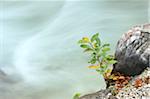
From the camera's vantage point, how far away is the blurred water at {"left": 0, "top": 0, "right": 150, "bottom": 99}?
4769 millimetres

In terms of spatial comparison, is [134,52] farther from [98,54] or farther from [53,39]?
[53,39]

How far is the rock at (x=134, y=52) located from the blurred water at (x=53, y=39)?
1.28 m

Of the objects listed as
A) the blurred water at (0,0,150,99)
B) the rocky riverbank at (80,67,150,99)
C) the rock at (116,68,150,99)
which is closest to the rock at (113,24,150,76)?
the rocky riverbank at (80,67,150,99)

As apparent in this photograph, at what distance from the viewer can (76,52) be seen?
5863mm

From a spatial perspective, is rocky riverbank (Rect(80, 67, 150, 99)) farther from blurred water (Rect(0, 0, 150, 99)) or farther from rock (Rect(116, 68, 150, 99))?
blurred water (Rect(0, 0, 150, 99))

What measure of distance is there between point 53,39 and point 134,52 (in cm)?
367

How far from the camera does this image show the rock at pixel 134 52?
10.1 feet

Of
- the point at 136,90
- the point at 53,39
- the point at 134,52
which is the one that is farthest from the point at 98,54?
the point at 53,39

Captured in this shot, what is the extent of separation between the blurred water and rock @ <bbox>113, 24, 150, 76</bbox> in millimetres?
1282

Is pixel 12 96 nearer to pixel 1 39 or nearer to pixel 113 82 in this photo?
pixel 113 82

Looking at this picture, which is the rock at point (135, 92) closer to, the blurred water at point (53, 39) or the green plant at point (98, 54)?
the green plant at point (98, 54)

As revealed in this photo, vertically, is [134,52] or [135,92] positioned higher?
[134,52]

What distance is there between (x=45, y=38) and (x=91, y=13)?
1.20 metres

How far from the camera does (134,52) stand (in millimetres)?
3121
